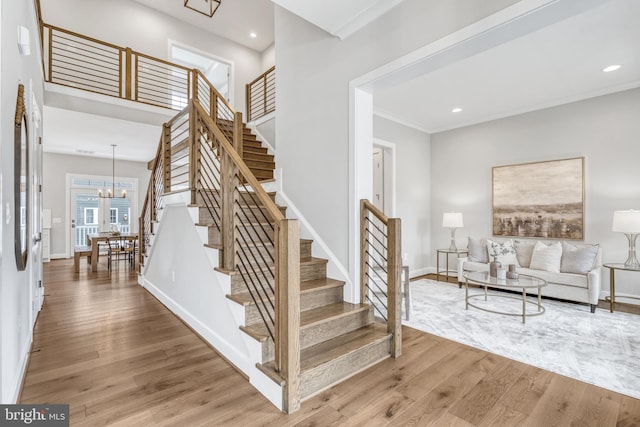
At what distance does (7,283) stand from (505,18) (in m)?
3.33

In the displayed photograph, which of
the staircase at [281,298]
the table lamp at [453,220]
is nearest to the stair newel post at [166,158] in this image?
the staircase at [281,298]

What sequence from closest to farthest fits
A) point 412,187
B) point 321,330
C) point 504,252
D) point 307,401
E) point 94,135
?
point 307,401, point 321,330, point 504,252, point 412,187, point 94,135

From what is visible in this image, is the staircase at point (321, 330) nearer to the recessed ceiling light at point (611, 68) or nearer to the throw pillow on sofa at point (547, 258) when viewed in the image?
the throw pillow on sofa at point (547, 258)

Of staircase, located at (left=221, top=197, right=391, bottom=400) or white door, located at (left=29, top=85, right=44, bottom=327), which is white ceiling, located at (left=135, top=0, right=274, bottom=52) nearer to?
white door, located at (left=29, top=85, right=44, bottom=327)

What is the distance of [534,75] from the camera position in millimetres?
3852

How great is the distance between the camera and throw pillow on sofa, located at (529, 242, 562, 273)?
4324mm

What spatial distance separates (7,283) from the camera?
1711mm

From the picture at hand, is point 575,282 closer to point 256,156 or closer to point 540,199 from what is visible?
point 540,199

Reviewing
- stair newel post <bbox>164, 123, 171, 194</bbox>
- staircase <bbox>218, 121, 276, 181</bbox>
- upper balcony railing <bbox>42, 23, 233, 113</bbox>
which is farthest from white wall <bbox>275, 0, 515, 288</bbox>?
upper balcony railing <bbox>42, 23, 233, 113</bbox>

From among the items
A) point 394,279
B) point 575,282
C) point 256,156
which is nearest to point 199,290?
point 394,279

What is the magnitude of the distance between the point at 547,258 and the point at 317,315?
3.83 metres

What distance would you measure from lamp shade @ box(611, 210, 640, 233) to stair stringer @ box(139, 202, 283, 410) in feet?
14.9

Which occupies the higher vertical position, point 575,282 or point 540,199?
point 540,199

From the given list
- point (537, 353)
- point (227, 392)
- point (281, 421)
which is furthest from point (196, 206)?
point (537, 353)
